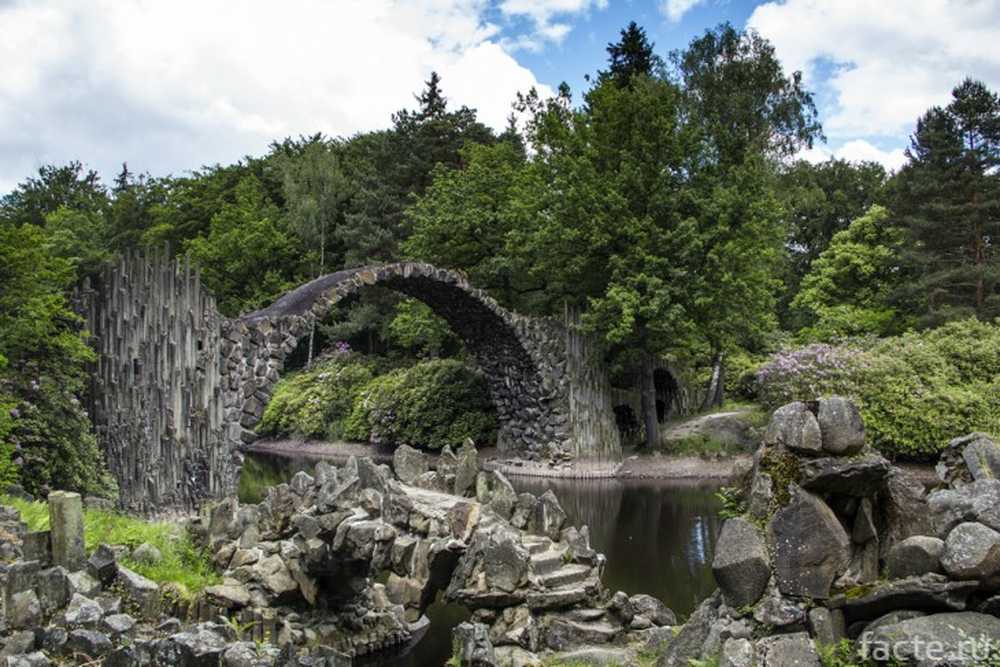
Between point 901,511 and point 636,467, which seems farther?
point 636,467

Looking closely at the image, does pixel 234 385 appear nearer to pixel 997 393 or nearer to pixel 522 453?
pixel 522 453

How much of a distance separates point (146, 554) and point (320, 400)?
22917mm

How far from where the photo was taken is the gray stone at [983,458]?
439 cm

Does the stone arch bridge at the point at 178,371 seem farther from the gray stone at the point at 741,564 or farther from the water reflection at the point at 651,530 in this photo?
the gray stone at the point at 741,564

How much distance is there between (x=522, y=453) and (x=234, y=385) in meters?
11.4

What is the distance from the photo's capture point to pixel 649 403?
71.2 feet

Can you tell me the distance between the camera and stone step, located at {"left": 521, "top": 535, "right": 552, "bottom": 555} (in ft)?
27.1

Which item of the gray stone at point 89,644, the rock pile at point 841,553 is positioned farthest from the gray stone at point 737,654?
the gray stone at point 89,644

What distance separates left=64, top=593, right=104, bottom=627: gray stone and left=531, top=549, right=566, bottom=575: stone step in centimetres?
454

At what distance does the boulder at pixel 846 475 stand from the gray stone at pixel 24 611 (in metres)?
4.28

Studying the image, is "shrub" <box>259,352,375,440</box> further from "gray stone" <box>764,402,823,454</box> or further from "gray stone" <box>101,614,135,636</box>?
"gray stone" <box>764,402,823,454</box>

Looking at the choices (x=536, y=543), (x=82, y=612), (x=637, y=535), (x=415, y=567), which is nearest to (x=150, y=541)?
(x=415, y=567)

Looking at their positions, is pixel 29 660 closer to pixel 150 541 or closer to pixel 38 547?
pixel 38 547

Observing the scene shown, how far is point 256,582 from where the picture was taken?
770 centimetres
